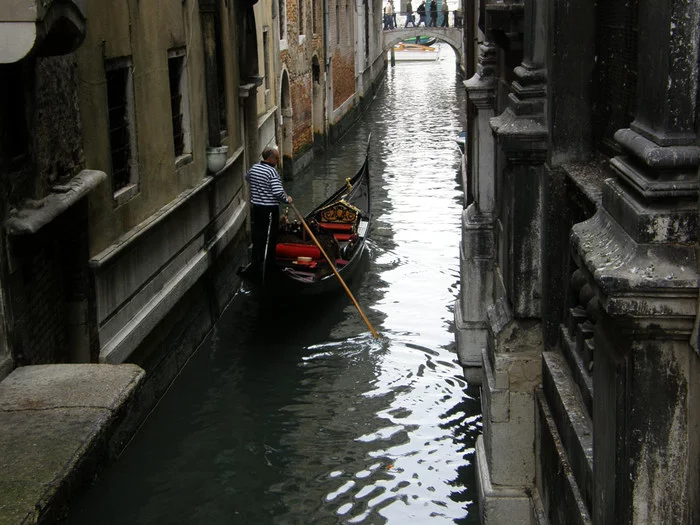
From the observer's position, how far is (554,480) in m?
3.42

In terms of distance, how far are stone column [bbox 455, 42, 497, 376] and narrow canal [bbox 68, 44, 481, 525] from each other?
1.25 ft

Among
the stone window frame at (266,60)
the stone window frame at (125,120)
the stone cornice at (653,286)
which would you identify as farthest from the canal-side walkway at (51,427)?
the stone window frame at (266,60)

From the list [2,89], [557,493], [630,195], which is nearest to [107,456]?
[2,89]

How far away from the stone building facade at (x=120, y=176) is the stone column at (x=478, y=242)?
6.05 feet

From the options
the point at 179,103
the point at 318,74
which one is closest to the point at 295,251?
the point at 179,103

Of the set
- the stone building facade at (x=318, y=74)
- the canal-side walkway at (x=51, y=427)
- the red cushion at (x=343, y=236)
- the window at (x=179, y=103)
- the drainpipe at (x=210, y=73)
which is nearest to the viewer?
the canal-side walkway at (x=51, y=427)

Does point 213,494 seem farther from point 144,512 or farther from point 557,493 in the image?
point 557,493

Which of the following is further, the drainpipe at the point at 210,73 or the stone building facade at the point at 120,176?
the drainpipe at the point at 210,73

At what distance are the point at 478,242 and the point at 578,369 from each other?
307cm

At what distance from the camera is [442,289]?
29.2 feet

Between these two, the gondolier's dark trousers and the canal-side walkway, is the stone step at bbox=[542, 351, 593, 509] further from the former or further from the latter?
→ the gondolier's dark trousers

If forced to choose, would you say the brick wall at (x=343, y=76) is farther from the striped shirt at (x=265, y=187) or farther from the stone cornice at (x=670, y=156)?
the stone cornice at (x=670, y=156)

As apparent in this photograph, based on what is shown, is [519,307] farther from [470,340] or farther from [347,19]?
[347,19]

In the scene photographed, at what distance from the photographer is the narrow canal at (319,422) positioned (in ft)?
16.5
